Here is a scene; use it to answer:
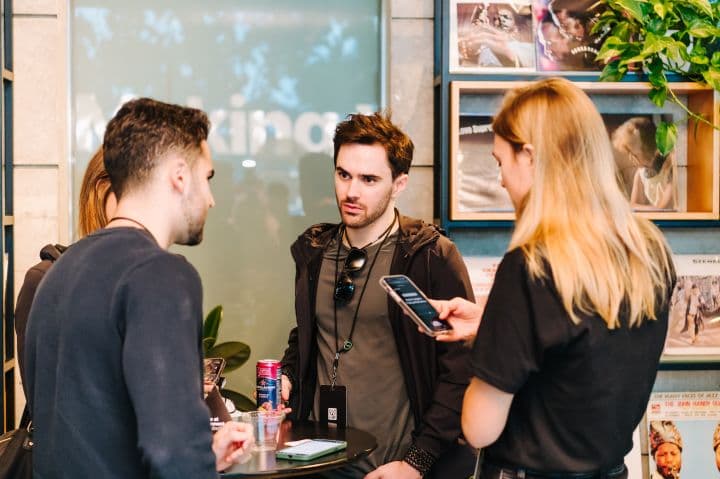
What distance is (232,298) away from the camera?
359cm

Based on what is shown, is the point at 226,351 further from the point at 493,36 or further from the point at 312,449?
the point at 493,36

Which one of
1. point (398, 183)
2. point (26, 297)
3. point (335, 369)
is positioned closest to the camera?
point (26, 297)

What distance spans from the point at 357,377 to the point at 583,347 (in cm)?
109

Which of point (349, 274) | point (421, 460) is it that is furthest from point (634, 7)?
point (421, 460)

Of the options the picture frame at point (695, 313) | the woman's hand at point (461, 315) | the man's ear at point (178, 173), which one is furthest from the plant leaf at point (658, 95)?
the man's ear at point (178, 173)

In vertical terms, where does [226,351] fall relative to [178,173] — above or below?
below

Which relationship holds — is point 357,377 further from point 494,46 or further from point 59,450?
point 494,46

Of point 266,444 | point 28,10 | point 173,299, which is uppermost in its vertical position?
point 28,10

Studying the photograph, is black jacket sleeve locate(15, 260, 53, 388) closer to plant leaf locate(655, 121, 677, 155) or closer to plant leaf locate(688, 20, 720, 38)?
plant leaf locate(655, 121, 677, 155)

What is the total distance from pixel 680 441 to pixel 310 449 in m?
1.93

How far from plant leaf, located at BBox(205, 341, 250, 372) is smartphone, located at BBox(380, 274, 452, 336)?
133 cm

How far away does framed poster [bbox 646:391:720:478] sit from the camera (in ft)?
11.4

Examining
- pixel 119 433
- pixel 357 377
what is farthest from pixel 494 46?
pixel 119 433

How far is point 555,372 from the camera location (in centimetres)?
169
